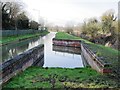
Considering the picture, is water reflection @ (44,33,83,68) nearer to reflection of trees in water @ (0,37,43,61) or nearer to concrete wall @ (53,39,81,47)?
reflection of trees in water @ (0,37,43,61)

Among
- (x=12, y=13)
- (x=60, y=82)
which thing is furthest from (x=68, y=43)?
(x=60, y=82)

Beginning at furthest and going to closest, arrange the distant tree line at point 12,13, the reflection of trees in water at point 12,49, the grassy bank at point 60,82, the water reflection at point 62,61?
1. the distant tree line at point 12,13
2. the reflection of trees in water at point 12,49
3. the water reflection at point 62,61
4. the grassy bank at point 60,82

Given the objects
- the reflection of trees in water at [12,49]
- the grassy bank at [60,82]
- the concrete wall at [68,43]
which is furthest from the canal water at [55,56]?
the grassy bank at [60,82]

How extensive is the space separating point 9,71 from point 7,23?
40.8 m

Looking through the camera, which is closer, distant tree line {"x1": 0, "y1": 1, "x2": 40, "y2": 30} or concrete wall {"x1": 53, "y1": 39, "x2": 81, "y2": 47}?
concrete wall {"x1": 53, "y1": 39, "x2": 81, "y2": 47}

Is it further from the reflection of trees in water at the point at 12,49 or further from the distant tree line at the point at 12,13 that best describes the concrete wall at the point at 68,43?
the distant tree line at the point at 12,13

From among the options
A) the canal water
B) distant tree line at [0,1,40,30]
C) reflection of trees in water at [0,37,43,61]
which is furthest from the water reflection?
distant tree line at [0,1,40,30]

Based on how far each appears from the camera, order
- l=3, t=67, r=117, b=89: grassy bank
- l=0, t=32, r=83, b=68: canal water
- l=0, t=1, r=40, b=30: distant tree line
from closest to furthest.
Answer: l=3, t=67, r=117, b=89: grassy bank, l=0, t=32, r=83, b=68: canal water, l=0, t=1, r=40, b=30: distant tree line

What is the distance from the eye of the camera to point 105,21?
1569 inches

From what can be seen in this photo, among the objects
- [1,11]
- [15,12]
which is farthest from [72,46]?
[15,12]

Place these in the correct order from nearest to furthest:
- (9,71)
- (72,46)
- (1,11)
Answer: (9,71) → (72,46) → (1,11)

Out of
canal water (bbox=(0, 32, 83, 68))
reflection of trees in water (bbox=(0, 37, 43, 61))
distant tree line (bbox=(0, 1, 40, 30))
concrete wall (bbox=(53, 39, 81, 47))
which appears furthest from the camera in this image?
distant tree line (bbox=(0, 1, 40, 30))

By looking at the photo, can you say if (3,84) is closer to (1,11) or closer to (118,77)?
(118,77)

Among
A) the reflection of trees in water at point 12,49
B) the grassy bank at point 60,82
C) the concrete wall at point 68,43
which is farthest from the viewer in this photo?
the concrete wall at point 68,43
